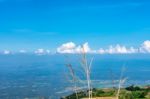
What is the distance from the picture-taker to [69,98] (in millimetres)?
71312

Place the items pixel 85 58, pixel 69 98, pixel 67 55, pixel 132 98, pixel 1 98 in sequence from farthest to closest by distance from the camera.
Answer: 1. pixel 1 98
2. pixel 69 98
3. pixel 132 98
4. pixel 67 55
5. pixel 85 58

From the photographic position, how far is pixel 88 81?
21.6 ft

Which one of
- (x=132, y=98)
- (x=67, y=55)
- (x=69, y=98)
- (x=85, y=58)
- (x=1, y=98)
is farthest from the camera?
(x=1, y=98)

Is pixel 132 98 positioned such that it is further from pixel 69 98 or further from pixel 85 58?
pixel 85 58

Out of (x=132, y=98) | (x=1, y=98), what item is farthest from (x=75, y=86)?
(x=1, y=98)

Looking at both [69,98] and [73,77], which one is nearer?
[73,77]

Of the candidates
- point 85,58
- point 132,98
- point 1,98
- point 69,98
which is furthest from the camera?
point 1,98

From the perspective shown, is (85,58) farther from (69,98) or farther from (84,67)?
(69,98)

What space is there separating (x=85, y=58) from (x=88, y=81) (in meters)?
0.44

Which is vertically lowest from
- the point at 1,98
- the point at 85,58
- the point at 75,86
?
the point at 1,98

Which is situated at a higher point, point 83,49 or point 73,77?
point 83,49

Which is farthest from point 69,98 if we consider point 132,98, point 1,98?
point 1,98

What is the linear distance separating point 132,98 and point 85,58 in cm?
5113

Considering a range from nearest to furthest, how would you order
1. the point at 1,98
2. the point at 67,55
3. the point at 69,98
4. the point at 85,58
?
the point at 85,58
the point at 67,55
the point at 69,98
the point at 1,98
